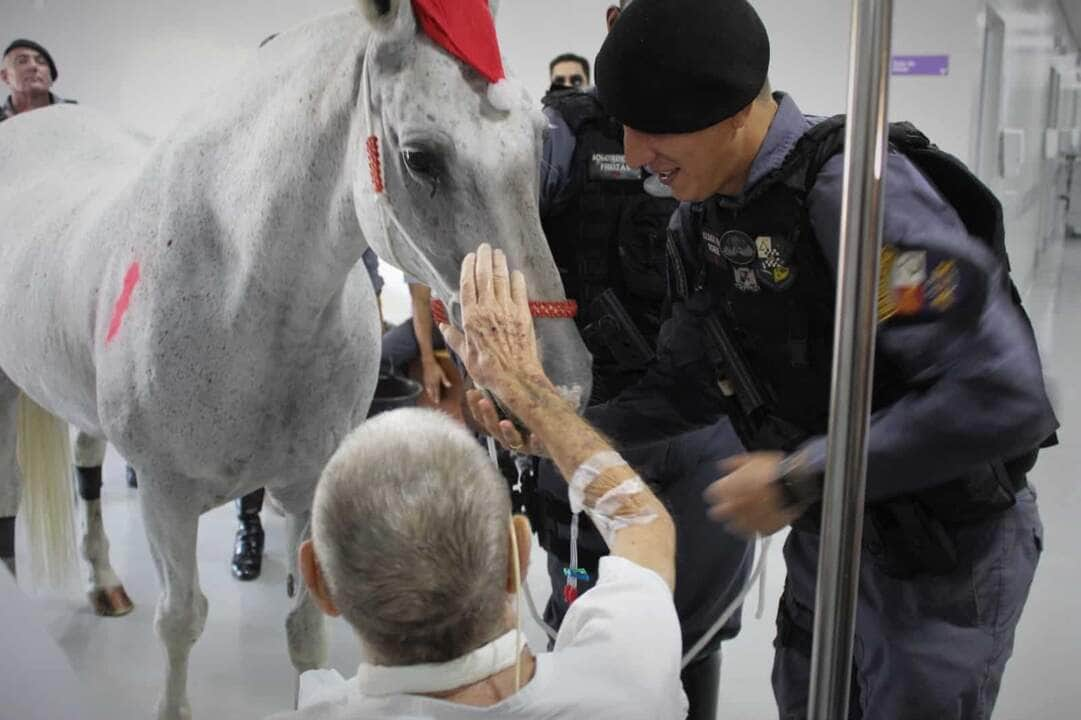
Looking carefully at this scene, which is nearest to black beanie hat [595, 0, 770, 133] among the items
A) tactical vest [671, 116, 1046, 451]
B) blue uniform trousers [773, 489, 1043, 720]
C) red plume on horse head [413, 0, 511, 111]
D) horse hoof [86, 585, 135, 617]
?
tactical vest [671, 116, 1046, 451]

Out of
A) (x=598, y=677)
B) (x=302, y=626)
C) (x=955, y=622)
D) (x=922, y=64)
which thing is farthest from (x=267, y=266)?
(x=922, y=64)

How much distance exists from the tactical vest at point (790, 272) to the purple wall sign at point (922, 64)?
3.59m

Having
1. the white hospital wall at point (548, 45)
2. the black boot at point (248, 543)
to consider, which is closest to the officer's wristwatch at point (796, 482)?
the white hospital wall at point (548, 45)

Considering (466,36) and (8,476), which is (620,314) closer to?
(466,36)

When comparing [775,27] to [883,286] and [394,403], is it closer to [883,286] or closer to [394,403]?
[394,403]

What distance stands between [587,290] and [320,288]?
0.54 m

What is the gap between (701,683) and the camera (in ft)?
6.27

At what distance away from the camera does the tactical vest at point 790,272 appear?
110 cm

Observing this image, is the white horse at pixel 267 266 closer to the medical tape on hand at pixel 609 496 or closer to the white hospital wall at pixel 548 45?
the medical tape on hand at pixel 609 496

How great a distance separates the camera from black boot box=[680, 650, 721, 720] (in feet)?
6.23

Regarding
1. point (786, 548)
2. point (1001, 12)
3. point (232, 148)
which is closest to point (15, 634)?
point (232, 148)

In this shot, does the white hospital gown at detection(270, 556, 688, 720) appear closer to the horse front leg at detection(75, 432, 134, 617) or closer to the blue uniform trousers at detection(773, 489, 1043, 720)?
the blue uniform trousers at detection(773, 489, 1043, 720)

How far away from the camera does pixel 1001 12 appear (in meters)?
4.01

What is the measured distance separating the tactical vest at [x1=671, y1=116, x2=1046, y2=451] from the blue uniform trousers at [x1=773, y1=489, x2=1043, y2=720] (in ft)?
0.71
